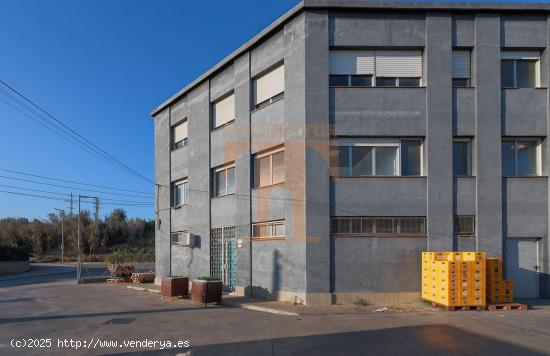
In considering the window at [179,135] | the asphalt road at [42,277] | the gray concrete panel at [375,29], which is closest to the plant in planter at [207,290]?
the gray concrete panel at [375,29]

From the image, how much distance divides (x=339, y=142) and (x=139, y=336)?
28.8 feet

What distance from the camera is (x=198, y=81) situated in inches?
890

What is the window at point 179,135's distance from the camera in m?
24.7

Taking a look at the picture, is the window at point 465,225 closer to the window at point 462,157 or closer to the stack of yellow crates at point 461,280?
the window at point 462,157

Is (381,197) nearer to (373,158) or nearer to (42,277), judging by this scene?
(373,158)

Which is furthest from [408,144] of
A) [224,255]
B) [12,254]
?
[12,254]

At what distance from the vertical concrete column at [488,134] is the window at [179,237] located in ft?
44.5

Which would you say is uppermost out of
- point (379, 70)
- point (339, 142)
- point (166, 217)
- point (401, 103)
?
point (379, 70)

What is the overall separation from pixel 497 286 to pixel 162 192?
1756cm

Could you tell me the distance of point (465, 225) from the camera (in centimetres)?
1612

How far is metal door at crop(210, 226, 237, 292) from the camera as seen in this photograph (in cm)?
1998

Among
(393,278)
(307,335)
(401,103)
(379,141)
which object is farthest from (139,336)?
(401,103)

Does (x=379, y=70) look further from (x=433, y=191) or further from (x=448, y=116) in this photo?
(x=433, y=191)

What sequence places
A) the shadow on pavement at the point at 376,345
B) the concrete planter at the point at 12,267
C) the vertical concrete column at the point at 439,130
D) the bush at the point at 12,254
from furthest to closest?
the bush at the point at 12,254, the concrete planter at the point at 12,267, the vertical concrete column at the point at 439,130, the shadow on pavement at the point at 376,345
